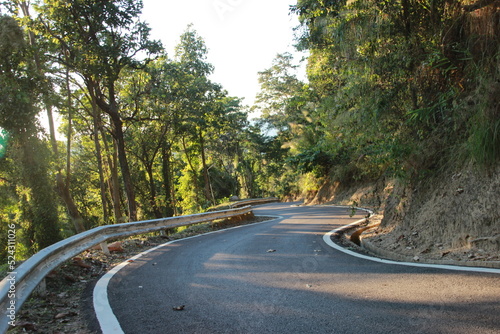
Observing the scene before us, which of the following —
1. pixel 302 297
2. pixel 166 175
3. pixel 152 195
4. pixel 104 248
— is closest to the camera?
pixel 302 297

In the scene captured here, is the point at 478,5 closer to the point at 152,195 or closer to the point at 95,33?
the point at 95,33

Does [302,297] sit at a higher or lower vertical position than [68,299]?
lower

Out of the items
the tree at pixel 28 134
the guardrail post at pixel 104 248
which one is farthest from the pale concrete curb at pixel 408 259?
the tree at pixel 28 134

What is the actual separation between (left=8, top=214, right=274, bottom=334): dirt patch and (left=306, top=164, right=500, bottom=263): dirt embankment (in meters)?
5.20

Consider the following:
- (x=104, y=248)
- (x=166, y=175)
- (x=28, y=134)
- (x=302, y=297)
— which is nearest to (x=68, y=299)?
(x=302, y=297)

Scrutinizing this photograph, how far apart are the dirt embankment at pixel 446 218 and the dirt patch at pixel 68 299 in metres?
5.20

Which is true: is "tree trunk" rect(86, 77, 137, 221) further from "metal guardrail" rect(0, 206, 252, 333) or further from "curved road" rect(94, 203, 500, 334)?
"curved road" rect(94, 203, 500, 334)

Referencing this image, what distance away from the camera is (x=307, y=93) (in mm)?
25844

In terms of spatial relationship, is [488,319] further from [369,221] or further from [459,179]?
[369,221]

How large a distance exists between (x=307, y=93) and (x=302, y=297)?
2287 centimetres

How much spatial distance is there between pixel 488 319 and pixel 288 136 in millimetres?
41697

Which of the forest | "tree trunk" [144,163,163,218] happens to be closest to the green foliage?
the forest

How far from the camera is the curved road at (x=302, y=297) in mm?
3346

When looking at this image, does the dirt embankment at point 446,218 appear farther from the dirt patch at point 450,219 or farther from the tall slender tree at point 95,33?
the tall slender tree at point 95,33
